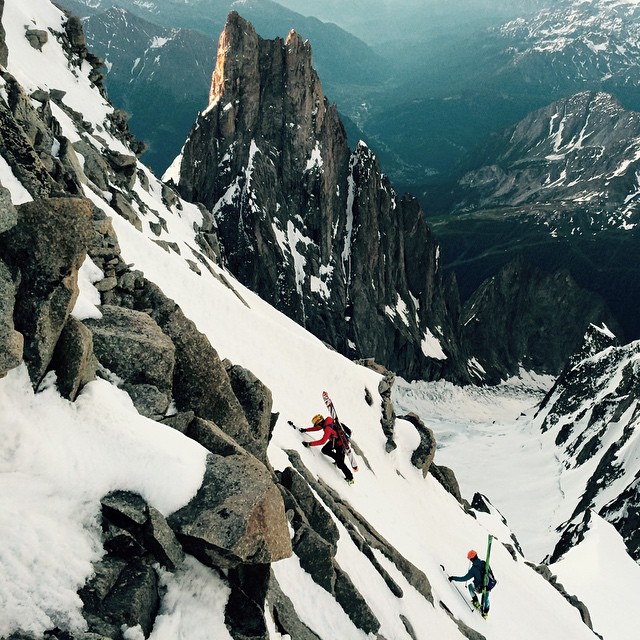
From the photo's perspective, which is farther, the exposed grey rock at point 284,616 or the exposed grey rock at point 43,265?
the exposed grey rock at point 284,616

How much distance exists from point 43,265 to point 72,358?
1861mm

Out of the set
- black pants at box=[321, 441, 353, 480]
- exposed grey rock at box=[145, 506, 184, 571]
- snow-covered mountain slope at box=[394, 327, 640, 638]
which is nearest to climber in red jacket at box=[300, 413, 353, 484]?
black pants at box=[321, 441, 353, 480]

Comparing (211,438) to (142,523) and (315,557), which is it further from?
(315,557)

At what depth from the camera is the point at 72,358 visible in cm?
1042

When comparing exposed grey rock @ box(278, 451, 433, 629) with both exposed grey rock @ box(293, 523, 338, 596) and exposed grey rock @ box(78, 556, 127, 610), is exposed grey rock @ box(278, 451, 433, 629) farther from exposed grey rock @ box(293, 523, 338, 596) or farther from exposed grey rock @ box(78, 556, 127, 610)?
exposed grey rock @ box(78, 556, 127, 610)

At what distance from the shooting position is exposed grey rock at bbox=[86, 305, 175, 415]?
1198cm

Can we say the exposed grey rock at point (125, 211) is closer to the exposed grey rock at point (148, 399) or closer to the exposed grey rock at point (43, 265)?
the exposed grey rock at point (148, 399)

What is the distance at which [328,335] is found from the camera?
11825cm

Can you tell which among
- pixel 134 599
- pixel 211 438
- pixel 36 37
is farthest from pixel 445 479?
pixel 36 37

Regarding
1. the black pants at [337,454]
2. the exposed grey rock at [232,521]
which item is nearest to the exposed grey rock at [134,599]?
the exposed grey rock at [232,521]

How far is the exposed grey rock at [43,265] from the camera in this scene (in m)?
10.1

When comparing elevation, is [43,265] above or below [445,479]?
above

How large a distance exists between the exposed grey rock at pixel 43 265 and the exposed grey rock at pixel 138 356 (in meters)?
1.62

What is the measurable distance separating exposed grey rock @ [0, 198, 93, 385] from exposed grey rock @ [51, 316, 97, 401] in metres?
0.18
